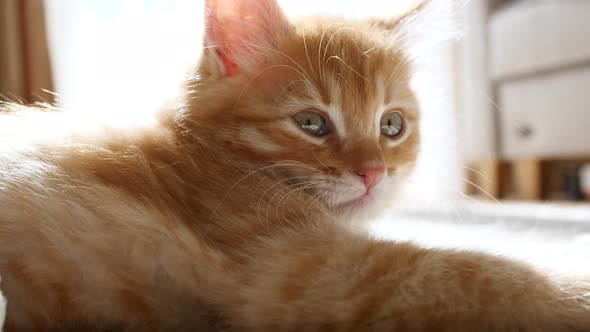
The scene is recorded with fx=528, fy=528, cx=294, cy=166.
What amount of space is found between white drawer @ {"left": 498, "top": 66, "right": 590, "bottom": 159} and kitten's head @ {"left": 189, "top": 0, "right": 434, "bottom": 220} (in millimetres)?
2515

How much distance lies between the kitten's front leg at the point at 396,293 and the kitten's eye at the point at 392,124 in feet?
1.16

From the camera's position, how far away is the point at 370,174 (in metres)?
0.95

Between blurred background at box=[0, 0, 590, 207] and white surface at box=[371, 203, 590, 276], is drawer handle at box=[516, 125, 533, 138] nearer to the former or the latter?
blurred background at box=[0, 0, 590, 207]

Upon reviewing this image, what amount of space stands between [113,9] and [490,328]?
92.2 inches

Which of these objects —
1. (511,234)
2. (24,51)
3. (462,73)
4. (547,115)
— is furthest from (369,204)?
(462,73)

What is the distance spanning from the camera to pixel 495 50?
3.54 metres

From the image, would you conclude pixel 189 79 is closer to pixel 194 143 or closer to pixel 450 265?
pixel 194 143

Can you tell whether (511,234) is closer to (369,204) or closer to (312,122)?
(369,204)

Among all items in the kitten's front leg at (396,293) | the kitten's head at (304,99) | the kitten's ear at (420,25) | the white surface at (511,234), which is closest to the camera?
the kitten's front leg at (396,293)

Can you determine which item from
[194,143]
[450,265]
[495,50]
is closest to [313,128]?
[194,143]

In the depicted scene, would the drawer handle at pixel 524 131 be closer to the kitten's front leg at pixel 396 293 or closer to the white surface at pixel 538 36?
the white surface at pixel 538 36

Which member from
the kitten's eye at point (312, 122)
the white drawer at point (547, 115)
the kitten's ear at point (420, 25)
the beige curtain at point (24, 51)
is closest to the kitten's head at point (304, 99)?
the kitten's eye at point (312, 122)

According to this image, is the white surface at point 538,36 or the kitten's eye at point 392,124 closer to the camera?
the kitten's eye at point 392,124

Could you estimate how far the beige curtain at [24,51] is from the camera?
2.20 meters
